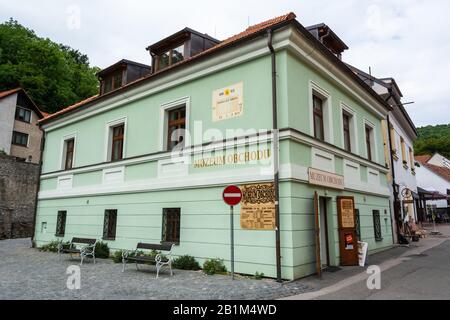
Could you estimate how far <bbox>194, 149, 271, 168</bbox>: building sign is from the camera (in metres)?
8.99

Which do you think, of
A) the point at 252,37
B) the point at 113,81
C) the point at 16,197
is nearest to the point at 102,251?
the point at 113,81

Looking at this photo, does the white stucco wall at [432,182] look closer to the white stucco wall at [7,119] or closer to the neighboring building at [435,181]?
the neighboring building at [435,181]

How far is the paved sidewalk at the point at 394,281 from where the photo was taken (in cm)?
660

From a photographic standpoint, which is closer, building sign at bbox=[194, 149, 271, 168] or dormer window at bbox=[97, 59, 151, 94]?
building sign at bbox=[194, 149, 271, 168]

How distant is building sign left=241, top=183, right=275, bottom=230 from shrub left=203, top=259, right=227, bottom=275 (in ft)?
3.85

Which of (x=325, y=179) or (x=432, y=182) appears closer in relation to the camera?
(x=325, y=179)

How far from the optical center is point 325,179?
9.81 meters

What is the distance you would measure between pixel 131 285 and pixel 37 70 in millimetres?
39523

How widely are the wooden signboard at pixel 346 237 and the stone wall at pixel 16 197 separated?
20237 millimetres

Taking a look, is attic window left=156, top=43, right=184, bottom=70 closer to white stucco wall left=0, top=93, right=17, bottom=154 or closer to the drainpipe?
the drainpipe

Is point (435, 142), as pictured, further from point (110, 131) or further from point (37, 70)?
point (37, 70)

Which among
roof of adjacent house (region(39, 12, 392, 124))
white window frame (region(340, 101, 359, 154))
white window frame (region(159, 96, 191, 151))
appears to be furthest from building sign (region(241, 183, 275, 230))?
white window frame (region(340, 101, 359, 154))
